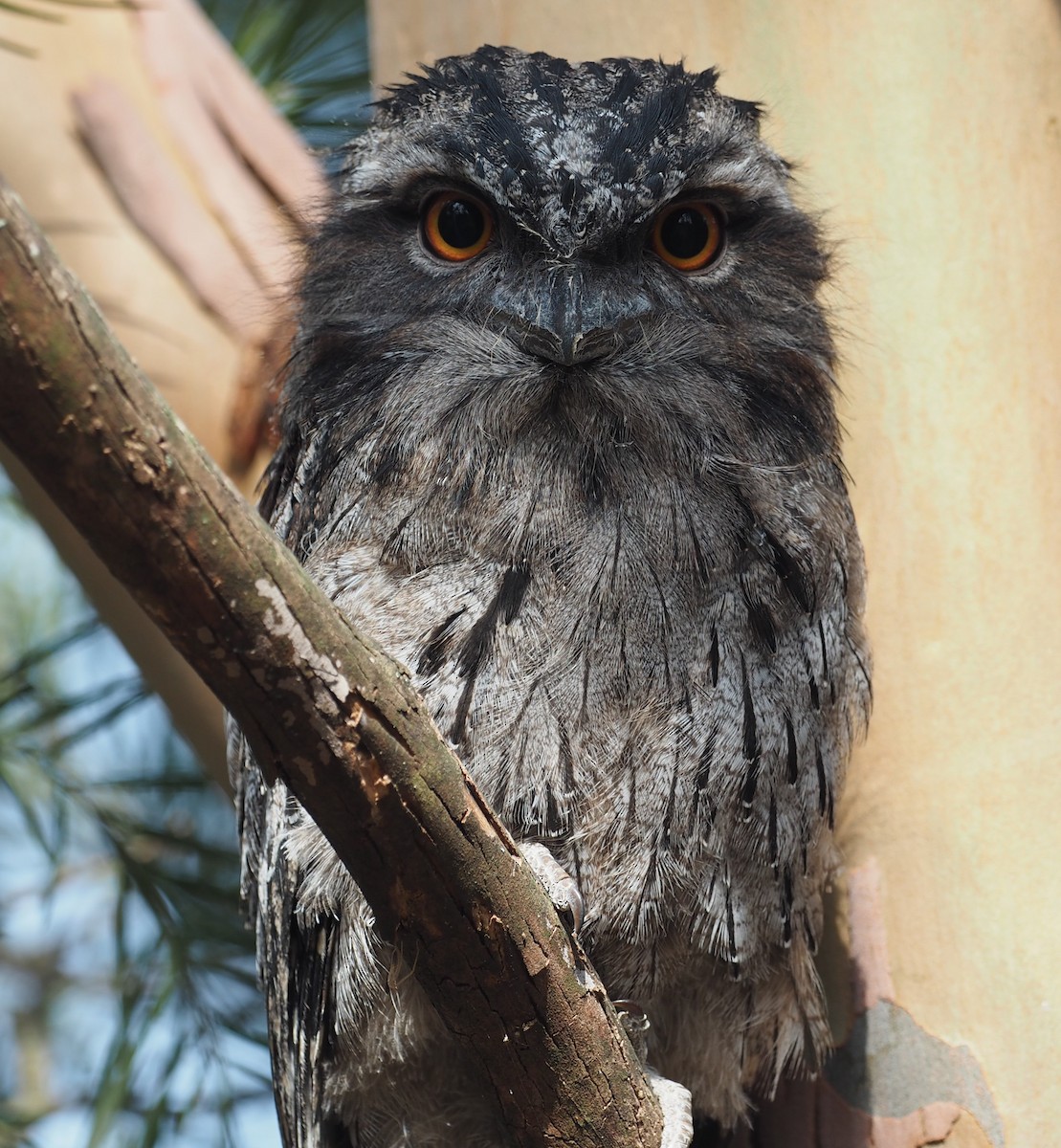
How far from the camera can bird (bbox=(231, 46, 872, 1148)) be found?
186 centimetres

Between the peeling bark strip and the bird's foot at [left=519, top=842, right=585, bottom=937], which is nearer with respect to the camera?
the peeling bark strip

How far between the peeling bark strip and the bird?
329 mm

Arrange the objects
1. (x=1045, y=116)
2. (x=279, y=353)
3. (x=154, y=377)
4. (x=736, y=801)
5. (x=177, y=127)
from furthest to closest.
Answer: (x=177, y=127), (x=154, y=377), (x=279, y=353), (x=1045, y=116), (x=736, y=801)

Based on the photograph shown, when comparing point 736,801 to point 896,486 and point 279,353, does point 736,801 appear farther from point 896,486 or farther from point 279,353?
point 279,353

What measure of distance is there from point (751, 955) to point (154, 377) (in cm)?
162

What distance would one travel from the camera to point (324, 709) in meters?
1.19

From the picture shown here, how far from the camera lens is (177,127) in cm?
294

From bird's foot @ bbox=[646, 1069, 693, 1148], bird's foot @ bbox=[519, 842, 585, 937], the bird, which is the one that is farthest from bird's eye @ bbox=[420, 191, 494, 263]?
bird's foot @ bbox=[646, 1069, 693, 1148]

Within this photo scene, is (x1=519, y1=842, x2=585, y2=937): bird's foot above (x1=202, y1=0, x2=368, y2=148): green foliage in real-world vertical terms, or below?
below

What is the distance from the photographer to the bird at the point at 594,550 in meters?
1.86

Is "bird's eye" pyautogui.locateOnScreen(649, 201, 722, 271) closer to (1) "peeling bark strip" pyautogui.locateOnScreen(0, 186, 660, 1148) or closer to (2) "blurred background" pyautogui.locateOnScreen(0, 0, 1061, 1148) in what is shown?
(2) "blurred background" pyautogui.locateOnScreen(0, 0, 1061, 1148)

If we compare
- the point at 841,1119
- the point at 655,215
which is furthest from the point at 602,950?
the point at 655,215

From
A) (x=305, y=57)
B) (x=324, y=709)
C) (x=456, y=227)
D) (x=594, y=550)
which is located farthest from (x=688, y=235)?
(x=305, y=57)

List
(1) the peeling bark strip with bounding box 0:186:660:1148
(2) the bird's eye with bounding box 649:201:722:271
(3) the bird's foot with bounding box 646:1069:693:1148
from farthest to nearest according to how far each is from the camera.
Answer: (2) the bird's eye with bounding box 649:201:722:271
(3) the bird's foot with bounding box 646:1069:693:1148
(1) the peeling bark strip with bounding box 0:186:660:1148
